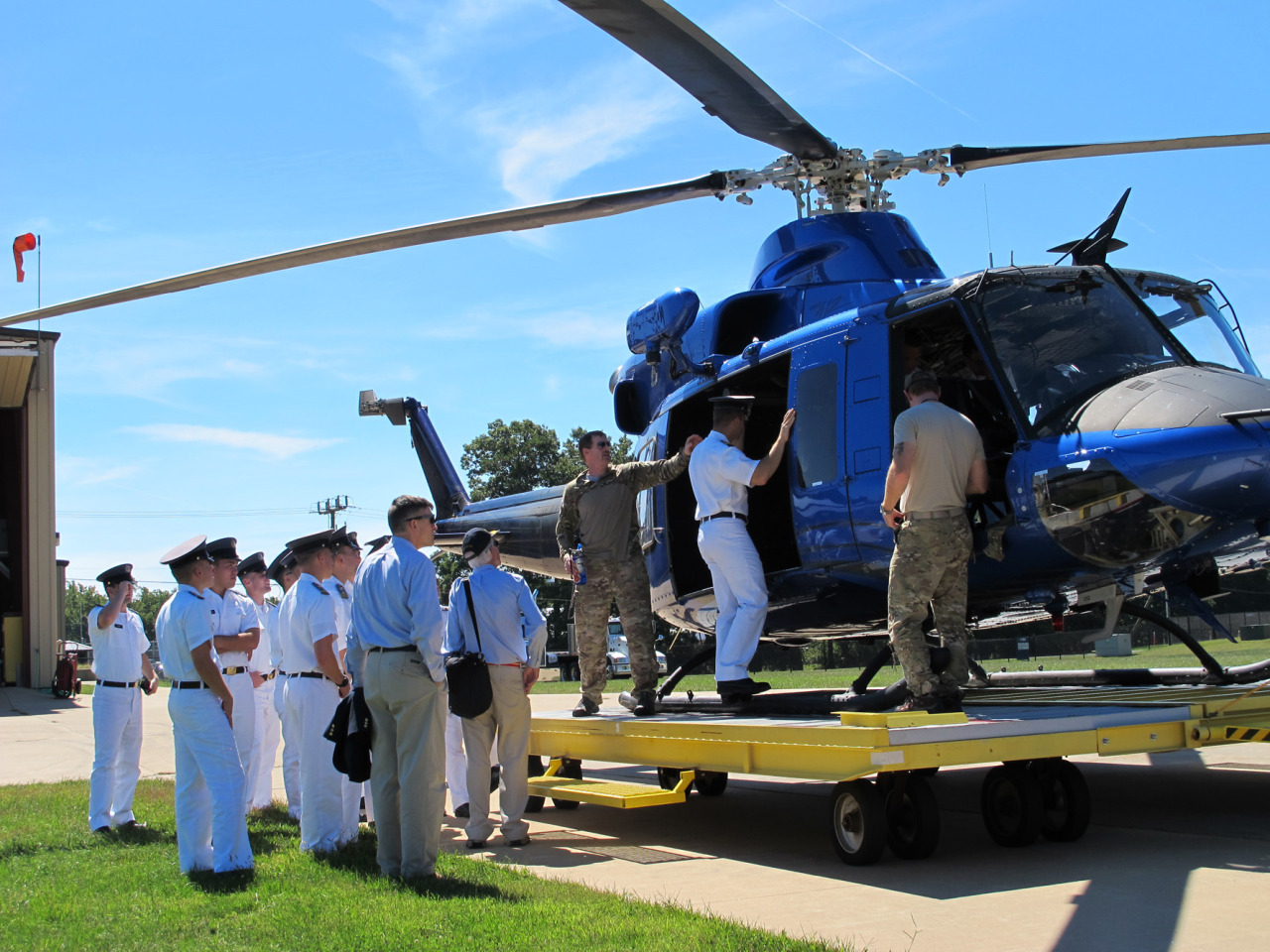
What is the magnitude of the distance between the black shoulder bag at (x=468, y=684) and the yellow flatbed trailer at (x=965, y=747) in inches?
41.6

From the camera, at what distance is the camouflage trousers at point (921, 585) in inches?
230

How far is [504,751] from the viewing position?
7.23m

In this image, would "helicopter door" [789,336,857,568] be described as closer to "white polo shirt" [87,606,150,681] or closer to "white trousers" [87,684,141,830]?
"white polo shirt" [87,606,150,681]

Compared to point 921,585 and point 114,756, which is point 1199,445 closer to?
point 921,585

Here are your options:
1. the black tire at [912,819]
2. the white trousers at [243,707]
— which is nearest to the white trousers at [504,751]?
the white trousers at [243,707]

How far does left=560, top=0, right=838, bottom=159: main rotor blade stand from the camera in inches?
223

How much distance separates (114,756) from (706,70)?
626 centimetres

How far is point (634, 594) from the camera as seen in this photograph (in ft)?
26.1

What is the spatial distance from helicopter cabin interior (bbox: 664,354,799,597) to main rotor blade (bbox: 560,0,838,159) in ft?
5.61

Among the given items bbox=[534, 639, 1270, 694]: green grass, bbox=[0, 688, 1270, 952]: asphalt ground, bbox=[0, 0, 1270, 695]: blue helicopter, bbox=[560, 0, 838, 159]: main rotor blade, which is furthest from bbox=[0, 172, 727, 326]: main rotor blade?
bbox=[534, 639, 1270, 694]: green grass

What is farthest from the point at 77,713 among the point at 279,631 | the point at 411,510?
the point at 411,510

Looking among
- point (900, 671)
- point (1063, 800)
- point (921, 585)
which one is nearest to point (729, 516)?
point (921, 585)

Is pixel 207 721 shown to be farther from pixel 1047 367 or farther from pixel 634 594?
pixel 1047 367

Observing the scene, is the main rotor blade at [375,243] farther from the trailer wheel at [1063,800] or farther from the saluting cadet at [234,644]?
the trailer wheel at [1063,800]
